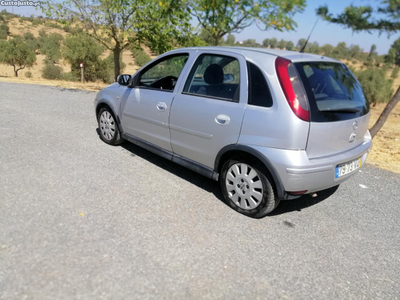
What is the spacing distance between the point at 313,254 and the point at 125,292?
5.50 feet

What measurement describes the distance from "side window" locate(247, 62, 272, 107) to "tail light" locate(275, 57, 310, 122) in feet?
0.53

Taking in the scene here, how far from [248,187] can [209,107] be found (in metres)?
Answer: 0.96

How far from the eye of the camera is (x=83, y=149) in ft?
16.3

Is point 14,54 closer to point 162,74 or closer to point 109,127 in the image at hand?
point 109,127

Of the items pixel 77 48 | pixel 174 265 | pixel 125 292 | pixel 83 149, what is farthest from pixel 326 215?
pixel 77 48

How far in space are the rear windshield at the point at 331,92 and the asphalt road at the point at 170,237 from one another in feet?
A: 3.89

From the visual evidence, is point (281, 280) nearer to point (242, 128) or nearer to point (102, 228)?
point (242, 128)

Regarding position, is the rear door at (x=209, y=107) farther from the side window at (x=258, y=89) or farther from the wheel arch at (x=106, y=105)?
the wheel arch at (x=106, y=105)

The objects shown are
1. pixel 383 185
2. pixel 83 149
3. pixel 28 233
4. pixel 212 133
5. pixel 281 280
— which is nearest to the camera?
pixel 281 280

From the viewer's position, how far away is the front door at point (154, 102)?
4016 millimetres

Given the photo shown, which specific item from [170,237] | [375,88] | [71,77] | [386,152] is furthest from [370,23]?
[71,77]

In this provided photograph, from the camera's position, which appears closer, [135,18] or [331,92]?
[331,92]

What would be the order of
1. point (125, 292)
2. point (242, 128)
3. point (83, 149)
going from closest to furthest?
point (125, 292)
point (242, 128)
point (83, 149)

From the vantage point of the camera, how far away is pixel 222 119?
130 inches
